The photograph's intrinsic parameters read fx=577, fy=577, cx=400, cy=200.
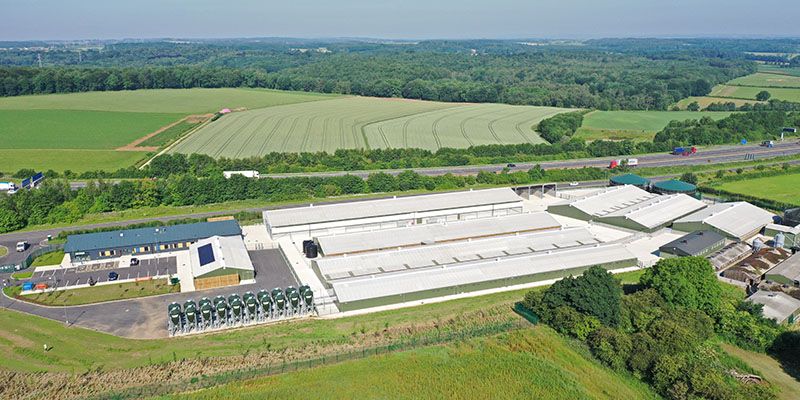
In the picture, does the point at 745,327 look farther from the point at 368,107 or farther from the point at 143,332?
the point at 368,107

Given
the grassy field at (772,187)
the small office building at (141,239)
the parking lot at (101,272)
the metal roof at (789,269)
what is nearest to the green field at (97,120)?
the small office building at (141,239)

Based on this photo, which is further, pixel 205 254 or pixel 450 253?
pixel 450 253

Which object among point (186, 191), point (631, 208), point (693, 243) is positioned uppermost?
point (186, 191)

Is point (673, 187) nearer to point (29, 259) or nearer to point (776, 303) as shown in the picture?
point (776, 303)

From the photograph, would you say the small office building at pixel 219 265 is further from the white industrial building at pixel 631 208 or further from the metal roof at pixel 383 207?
the white industrial building at pixel 631 208

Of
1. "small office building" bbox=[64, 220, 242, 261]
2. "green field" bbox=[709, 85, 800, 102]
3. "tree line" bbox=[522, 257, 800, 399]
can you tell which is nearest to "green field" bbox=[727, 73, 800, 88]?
"green field" bbox=[709, 85, 800, 102]

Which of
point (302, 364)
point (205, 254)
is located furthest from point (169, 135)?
point (302, 364)
